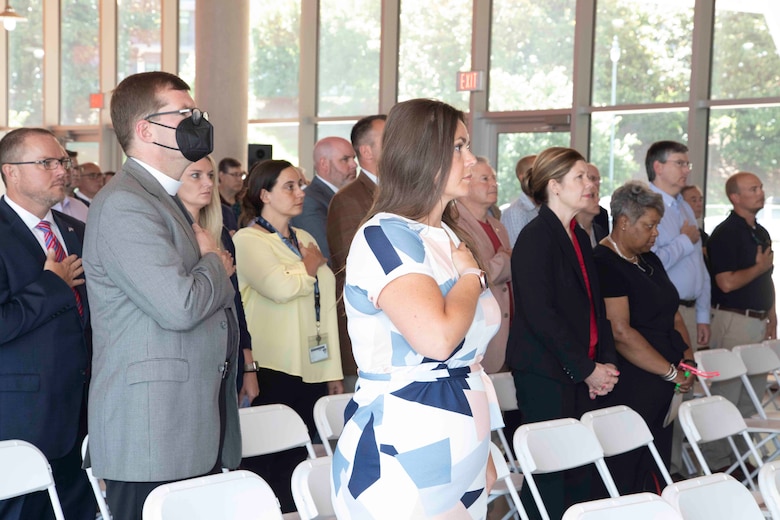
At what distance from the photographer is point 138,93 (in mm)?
2479

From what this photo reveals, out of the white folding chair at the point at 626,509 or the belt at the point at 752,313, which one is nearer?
the white folding chair at the point at 626,509

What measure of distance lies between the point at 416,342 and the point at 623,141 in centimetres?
743

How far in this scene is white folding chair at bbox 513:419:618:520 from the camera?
3283 mm

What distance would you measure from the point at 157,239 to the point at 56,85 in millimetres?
12208

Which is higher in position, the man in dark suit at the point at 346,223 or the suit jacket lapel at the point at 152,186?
the suit jacket lapel at the point at 152,186

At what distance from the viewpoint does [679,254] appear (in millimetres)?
5512

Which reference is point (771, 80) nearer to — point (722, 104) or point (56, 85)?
point (722, 104)

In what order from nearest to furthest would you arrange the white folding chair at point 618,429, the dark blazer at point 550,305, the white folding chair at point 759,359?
the white folding chair at point 618,429 < the dark blazer at point 550,305 < the white folding chair at point 759,359

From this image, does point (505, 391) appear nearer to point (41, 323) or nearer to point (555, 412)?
point (555, 412)

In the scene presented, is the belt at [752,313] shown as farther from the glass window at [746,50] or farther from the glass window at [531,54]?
the glass window at [531,54]

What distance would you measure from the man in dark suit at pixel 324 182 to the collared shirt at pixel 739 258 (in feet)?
8.82

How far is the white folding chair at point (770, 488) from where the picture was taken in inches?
116

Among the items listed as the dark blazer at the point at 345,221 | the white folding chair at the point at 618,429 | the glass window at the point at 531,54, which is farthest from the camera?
the glass window at the point at 531,54

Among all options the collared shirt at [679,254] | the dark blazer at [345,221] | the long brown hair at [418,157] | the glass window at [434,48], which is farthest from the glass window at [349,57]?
the long brown hair at [418,157]
